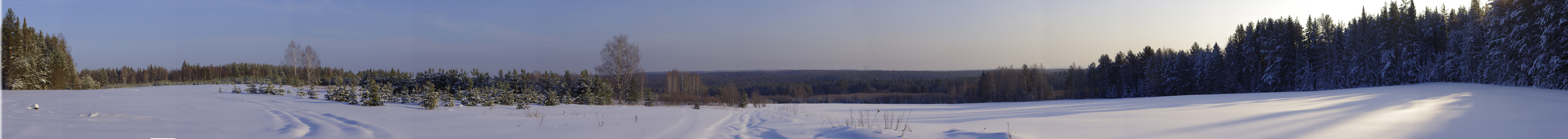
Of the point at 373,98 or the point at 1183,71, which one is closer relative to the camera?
the point at 373,98

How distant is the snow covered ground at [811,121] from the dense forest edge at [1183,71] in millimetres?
3736

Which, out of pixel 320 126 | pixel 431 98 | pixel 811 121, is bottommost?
pixel 811 121

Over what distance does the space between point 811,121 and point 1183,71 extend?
41.7m

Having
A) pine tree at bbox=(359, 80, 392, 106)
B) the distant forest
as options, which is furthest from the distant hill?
pine tree at bbox=(359, 80, 392, 106)

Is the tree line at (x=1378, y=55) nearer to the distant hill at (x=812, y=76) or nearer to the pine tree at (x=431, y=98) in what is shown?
the pine tree at (x=431, y=98)

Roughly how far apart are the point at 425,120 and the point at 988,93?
45.6 meters

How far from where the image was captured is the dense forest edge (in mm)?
15250

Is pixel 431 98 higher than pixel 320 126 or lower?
higher

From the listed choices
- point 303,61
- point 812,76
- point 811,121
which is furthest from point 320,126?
point 812,76

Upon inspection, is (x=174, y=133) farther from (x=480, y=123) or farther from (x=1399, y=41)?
(x=1399, y=41)

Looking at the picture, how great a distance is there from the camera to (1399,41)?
2698 centimetres

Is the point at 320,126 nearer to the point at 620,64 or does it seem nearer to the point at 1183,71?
the point at 620,64

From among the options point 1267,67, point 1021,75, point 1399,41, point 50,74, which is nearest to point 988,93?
point 1021,75

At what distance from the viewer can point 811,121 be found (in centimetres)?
745
